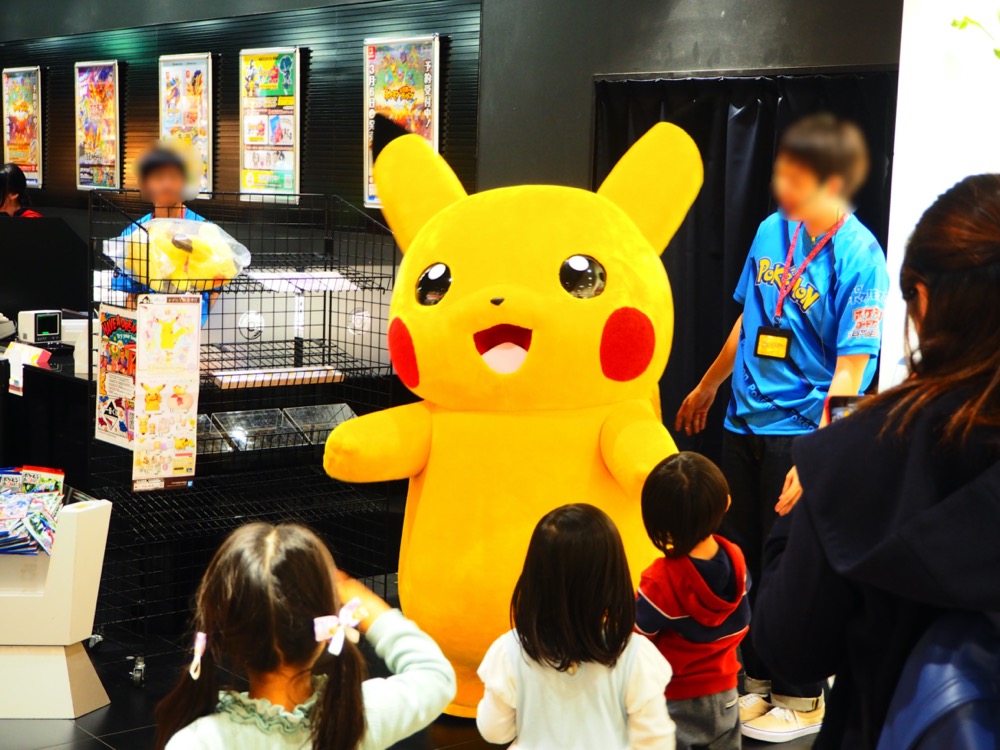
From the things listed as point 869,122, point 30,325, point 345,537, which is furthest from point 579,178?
point 30,325

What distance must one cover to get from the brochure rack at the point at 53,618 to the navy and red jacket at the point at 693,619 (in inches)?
63.7

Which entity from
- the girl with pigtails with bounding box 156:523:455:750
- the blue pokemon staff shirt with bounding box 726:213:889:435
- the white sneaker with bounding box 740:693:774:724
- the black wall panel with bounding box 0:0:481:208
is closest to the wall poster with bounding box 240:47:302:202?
the black wall panel with bounding box 0:0:481:208

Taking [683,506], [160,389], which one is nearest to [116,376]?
[160,389]

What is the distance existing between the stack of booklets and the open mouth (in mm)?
1266

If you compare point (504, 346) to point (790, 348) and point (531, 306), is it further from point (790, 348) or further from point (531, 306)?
point (790, 348)

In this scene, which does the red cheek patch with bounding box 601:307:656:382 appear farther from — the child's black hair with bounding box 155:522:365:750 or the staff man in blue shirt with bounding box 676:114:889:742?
the child's black hair with bounding box 155:522:365:750

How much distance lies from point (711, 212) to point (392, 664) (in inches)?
116

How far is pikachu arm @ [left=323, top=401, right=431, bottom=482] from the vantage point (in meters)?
3.20

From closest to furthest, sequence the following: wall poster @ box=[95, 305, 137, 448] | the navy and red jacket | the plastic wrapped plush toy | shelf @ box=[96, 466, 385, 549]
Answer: the navy and red jacket
wall poster @ box=[95, 305, 137, 448]
the plastic wrapped plush toy
shelf @ box=[96, 466, 385, 549]

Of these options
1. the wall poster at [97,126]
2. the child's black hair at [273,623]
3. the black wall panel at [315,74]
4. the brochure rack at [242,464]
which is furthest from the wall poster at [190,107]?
the child's black hair at [273,623]

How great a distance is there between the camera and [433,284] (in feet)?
10.5

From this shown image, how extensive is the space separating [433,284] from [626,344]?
544 mm

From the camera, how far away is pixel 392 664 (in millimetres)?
1738

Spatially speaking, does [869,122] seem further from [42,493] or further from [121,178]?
[121,178]
